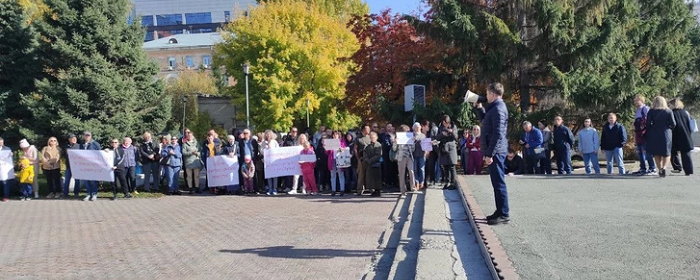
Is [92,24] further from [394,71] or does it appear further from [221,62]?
[221,62]

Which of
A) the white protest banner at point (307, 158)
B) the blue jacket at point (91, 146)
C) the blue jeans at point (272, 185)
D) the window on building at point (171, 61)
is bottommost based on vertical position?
the blue jeans at point (272, 185)

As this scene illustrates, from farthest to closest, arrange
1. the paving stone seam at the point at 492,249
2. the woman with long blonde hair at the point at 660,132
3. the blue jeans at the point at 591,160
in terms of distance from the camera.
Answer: the blue jeans at the point at 591,160, the woman with long blonde hair at the point at 660,132, the paving stone seam at the point at 492,249

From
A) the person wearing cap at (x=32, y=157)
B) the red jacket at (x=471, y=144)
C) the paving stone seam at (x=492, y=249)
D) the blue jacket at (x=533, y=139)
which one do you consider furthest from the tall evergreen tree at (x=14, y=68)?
the paving stone seam at (x=492, y=249)

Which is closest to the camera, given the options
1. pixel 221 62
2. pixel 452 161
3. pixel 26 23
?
pixel 452 161

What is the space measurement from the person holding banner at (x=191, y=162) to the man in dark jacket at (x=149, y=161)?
0.51 meters

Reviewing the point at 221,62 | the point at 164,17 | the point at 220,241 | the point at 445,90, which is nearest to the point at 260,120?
the point at 221,62

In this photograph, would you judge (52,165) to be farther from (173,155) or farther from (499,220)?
(499,220)

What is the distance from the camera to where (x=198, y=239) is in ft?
30.9

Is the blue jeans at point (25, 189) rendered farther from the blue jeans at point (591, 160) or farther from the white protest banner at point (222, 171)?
the blue jeans at point (591, 160)

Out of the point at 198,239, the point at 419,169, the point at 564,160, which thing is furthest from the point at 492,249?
the point at 564,160

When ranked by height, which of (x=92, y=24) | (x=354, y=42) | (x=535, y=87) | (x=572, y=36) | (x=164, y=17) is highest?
(x=164, y=17)

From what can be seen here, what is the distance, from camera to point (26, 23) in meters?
23.7

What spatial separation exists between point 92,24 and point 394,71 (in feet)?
37.9

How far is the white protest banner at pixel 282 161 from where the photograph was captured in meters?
16.8
